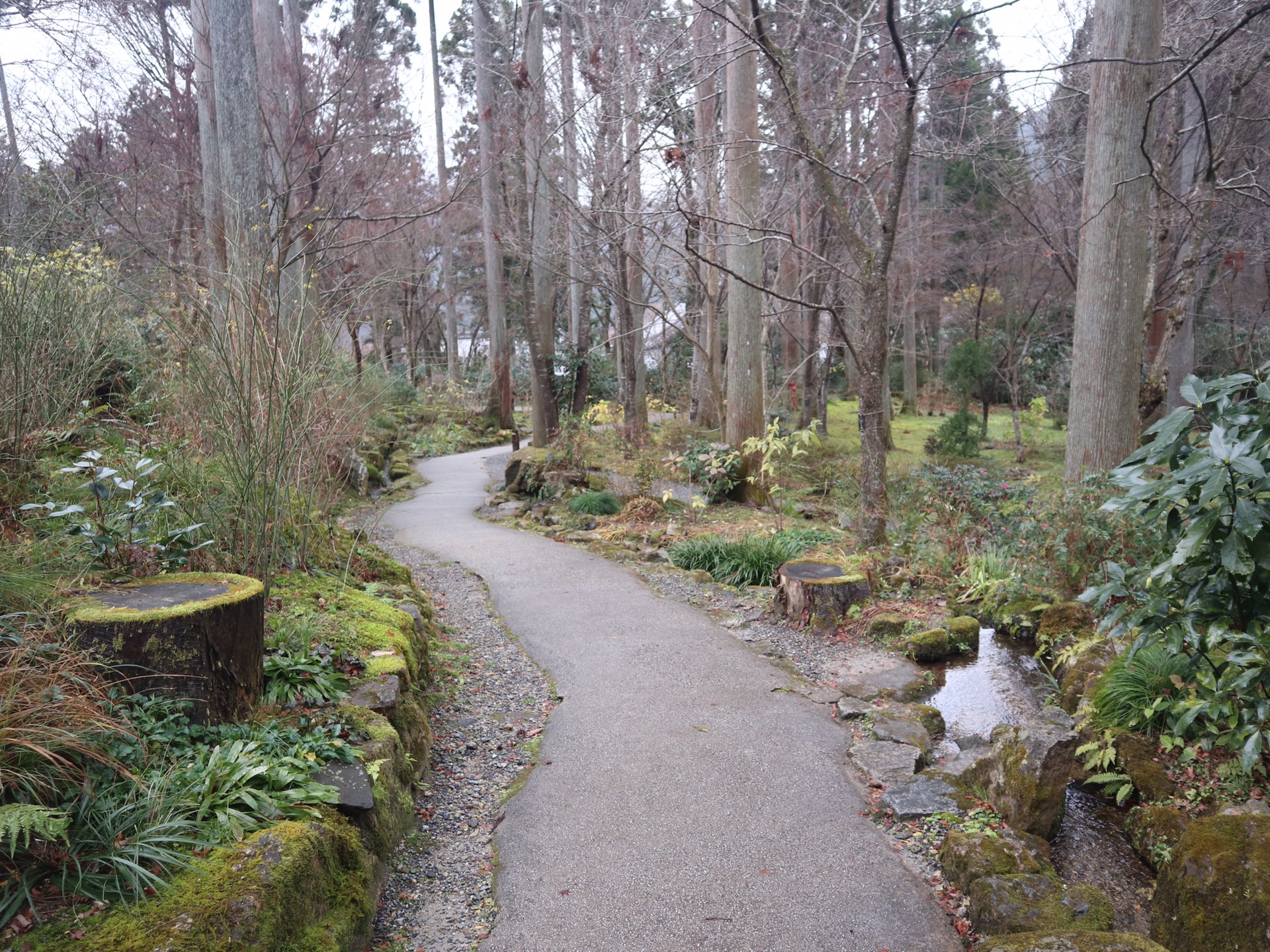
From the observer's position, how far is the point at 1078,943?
2.15 m

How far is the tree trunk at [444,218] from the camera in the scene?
74.9ft

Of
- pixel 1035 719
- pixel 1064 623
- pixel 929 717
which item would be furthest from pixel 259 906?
pixel 1064 623

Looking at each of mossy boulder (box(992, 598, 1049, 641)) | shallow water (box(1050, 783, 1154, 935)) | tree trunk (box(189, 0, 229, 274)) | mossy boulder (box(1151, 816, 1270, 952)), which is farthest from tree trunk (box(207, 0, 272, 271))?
mossy boulder (box(1151, 816, 1270, 952))

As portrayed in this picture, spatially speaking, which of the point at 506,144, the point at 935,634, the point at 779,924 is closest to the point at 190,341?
the point at 779,924

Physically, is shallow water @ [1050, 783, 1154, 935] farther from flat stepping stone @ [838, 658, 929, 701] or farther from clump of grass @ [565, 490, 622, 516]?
clump of grass @ [565, 490, 622, 516]

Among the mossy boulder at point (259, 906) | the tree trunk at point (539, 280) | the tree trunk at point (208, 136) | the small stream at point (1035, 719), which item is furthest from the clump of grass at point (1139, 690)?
the tree trunk at point (539, 280)

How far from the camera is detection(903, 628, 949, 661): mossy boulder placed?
211 inches

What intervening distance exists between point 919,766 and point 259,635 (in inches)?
118

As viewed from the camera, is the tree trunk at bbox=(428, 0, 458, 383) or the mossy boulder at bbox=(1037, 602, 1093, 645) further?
the tree trunk at bbox=(428, 0, 458, 383)

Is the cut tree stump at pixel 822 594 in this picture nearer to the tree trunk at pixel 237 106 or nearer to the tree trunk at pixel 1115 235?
the tree trunk at pixel 1115 235

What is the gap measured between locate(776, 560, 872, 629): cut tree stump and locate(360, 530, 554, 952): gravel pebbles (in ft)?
6.56

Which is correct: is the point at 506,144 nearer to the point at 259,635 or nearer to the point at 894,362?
the point at 259,635

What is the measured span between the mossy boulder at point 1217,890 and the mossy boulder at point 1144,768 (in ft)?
2.46

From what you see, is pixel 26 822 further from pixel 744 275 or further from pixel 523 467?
pixel 523 467
